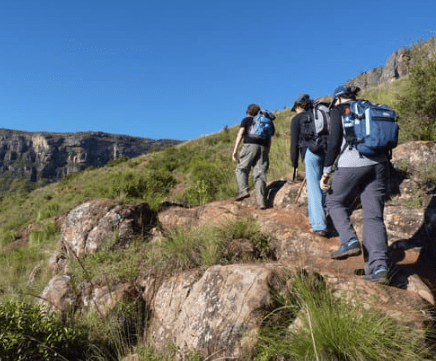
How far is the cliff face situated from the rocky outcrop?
171 metres

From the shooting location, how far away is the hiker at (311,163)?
14.3 ft

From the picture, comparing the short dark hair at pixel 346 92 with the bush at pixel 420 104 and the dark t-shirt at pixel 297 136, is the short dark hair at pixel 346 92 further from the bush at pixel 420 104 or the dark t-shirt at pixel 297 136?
the bush at pixel 420 104

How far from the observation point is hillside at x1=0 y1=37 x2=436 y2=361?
224 centimetres

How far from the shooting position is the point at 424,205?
4617mm

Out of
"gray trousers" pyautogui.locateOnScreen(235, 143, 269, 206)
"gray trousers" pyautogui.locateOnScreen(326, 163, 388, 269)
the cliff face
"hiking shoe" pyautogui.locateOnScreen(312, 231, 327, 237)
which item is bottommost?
"hiking shoe" pyautogui.locateOnScreen(312, 231, 327, 237)

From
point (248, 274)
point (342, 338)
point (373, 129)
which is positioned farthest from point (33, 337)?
point (373, 129)

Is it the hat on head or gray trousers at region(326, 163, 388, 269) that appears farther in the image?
the hat on head

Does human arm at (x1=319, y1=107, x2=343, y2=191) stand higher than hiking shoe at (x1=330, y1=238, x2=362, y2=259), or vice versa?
human arm at (x1=319, y1=107, x2=343, y2=191)

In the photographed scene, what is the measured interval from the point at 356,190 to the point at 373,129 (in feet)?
2.20

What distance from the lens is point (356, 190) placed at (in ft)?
10.8

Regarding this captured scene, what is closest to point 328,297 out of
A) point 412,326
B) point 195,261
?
point 412,326

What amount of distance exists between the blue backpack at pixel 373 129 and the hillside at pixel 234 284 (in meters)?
1.31

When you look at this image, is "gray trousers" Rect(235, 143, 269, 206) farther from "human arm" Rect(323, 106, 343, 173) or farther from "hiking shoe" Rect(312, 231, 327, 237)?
"human arm" Rect(323, 106, 343, 173)

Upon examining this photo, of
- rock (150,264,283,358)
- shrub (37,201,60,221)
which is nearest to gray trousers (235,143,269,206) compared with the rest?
rock (150,264,283,358)
